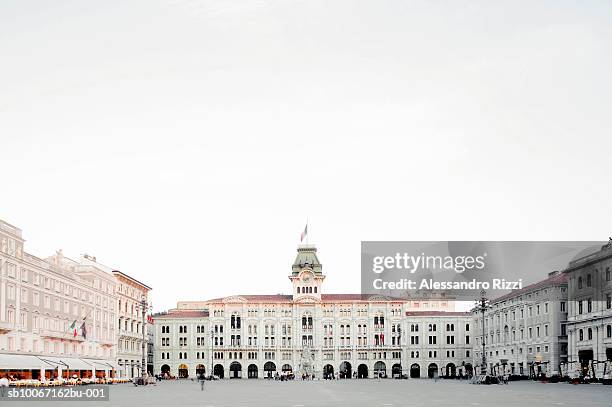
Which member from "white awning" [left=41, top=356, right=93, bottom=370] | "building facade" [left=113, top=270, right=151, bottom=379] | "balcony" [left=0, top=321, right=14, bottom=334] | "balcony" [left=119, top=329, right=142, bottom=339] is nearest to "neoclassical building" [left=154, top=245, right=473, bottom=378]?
"building facade" [left=113, top=270, right=151, bottom=379]

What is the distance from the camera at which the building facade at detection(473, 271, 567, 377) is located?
107 meters

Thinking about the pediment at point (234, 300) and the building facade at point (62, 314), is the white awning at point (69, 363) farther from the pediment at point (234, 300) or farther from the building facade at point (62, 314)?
the pediment at point (234, 300)

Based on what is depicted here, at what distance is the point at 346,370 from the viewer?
177m

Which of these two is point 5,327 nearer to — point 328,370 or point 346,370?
point 328,370

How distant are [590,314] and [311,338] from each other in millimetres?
89380

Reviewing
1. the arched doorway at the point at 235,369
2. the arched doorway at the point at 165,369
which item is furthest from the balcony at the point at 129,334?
the arched doorway at the point at 235,369

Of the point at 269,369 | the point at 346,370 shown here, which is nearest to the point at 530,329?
the point at 346,370

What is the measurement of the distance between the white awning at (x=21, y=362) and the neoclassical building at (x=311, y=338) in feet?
294

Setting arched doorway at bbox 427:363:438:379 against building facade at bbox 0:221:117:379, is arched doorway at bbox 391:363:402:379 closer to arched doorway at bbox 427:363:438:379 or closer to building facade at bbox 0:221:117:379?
arched doorway at bbox 427:363:438:379

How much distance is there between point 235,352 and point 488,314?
5882 centimetres

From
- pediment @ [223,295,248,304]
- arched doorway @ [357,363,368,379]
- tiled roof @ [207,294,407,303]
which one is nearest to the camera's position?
arched doorway @ [357,363,368,379]

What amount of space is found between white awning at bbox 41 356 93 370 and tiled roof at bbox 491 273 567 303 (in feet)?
194

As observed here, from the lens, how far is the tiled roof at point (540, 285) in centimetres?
10712

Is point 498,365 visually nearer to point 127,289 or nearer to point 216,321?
point 127,289
